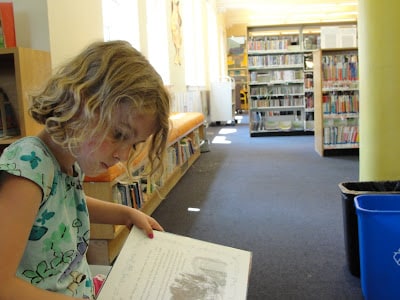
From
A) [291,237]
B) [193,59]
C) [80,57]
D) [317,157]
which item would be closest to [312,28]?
[193,59]

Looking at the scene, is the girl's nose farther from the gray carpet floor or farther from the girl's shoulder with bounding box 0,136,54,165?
the gray carpet floor

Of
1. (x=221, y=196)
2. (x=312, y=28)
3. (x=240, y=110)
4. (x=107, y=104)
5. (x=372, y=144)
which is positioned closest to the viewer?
(x=107, y=104)

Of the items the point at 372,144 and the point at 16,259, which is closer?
the point at 16,259

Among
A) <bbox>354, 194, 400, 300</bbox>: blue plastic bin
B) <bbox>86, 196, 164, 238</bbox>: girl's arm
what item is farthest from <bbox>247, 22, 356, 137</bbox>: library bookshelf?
<bbox>86, 196, 164, 238</bbox>: girl's arm

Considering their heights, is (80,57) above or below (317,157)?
above

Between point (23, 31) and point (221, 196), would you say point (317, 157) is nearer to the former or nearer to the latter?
point (221, 196)

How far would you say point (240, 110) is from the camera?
15.0 meters

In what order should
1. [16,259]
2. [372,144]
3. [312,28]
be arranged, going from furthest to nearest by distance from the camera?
[312,28], [372,144], [16,259]

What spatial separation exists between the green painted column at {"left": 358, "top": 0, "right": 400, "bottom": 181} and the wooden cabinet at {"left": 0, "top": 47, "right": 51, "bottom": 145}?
165 centimetres

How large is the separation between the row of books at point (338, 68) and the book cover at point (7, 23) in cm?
422

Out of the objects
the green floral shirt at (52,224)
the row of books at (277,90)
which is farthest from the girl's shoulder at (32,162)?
the row of books at (277,90)

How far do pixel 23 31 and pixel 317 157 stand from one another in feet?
13.3

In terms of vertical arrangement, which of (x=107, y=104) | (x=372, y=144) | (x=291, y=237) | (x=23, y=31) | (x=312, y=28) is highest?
(x=312, y=28)

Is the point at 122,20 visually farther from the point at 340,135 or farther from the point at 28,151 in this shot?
the point at 28,151
